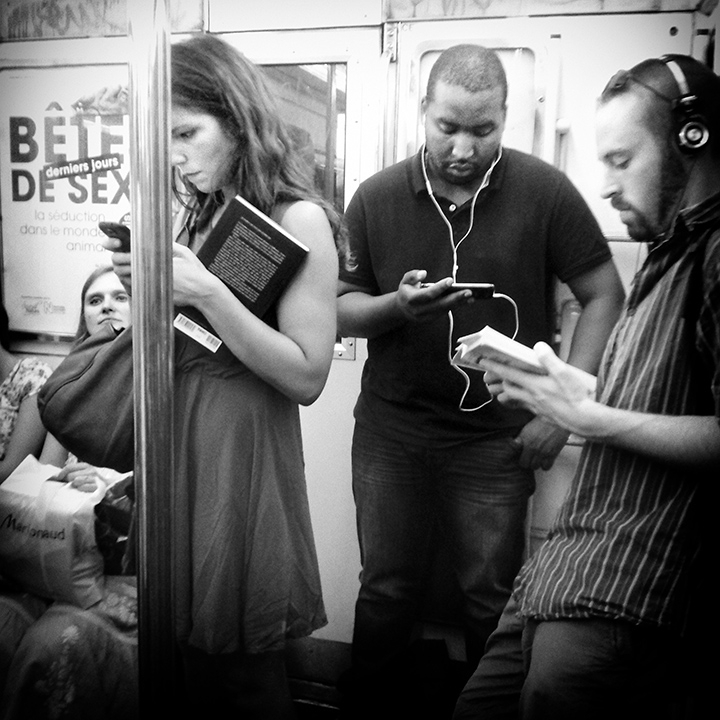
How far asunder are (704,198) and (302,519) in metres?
0.89

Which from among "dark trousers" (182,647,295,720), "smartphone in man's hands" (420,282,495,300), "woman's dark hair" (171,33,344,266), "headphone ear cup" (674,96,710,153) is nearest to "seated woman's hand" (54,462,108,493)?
"dark trousers" (182,647,295,720)

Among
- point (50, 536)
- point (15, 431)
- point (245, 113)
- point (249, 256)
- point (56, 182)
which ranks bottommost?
point (50, 536)

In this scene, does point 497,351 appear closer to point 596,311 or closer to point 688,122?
point 596,311

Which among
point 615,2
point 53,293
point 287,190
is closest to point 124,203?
point 53,293

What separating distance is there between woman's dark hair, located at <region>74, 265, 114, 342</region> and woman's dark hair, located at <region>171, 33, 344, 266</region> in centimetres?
39

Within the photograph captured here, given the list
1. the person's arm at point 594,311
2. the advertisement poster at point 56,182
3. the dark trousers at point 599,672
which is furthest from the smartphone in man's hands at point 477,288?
the advertisement poster at point 56,182

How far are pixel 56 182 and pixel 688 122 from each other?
1.19 metres

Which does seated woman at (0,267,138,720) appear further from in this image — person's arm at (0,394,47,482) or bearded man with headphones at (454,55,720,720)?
bearded man with headphones at (454,55,720,720)

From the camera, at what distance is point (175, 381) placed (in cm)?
136

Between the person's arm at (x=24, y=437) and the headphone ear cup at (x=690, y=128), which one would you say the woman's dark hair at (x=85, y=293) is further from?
the headphone ear cup at (x=690, y=128)

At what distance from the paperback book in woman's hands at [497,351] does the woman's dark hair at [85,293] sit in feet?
2.62

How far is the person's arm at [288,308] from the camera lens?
1.28m

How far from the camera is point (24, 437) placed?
5.22ft

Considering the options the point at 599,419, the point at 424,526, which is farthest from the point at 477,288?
the point at 424,526
